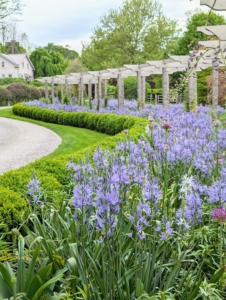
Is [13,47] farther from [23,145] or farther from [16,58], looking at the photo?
[23,145]

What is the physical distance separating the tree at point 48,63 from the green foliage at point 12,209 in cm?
5823

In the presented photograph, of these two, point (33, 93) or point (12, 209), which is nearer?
point (12, 209)

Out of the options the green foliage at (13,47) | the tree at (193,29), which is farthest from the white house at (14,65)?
the tree at (193,29)

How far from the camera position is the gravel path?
991 centimetres

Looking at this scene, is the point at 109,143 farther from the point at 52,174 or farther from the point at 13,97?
the point at 13,97

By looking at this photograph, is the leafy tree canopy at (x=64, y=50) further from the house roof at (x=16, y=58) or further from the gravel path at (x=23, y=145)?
the gravel path at (x=23, y=145)

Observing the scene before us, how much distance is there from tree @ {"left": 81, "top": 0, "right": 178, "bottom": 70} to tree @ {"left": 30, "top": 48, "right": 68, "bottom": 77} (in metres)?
23.2

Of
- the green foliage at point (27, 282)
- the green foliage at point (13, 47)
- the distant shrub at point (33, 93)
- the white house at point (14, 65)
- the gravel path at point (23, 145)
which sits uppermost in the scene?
the green foliage at point (13, 47)

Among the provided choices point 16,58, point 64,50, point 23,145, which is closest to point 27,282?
point 23,145

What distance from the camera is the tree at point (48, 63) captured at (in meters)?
60.8

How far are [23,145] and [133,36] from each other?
27.3 meters

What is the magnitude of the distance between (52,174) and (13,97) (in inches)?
1347

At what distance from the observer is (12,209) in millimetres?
3695

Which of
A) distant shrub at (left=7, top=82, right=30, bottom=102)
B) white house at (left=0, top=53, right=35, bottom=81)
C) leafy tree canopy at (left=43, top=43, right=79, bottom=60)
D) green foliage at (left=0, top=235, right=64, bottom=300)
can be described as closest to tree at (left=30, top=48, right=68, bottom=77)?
white house at (left=0, top=53, right=35, bottom=81)
